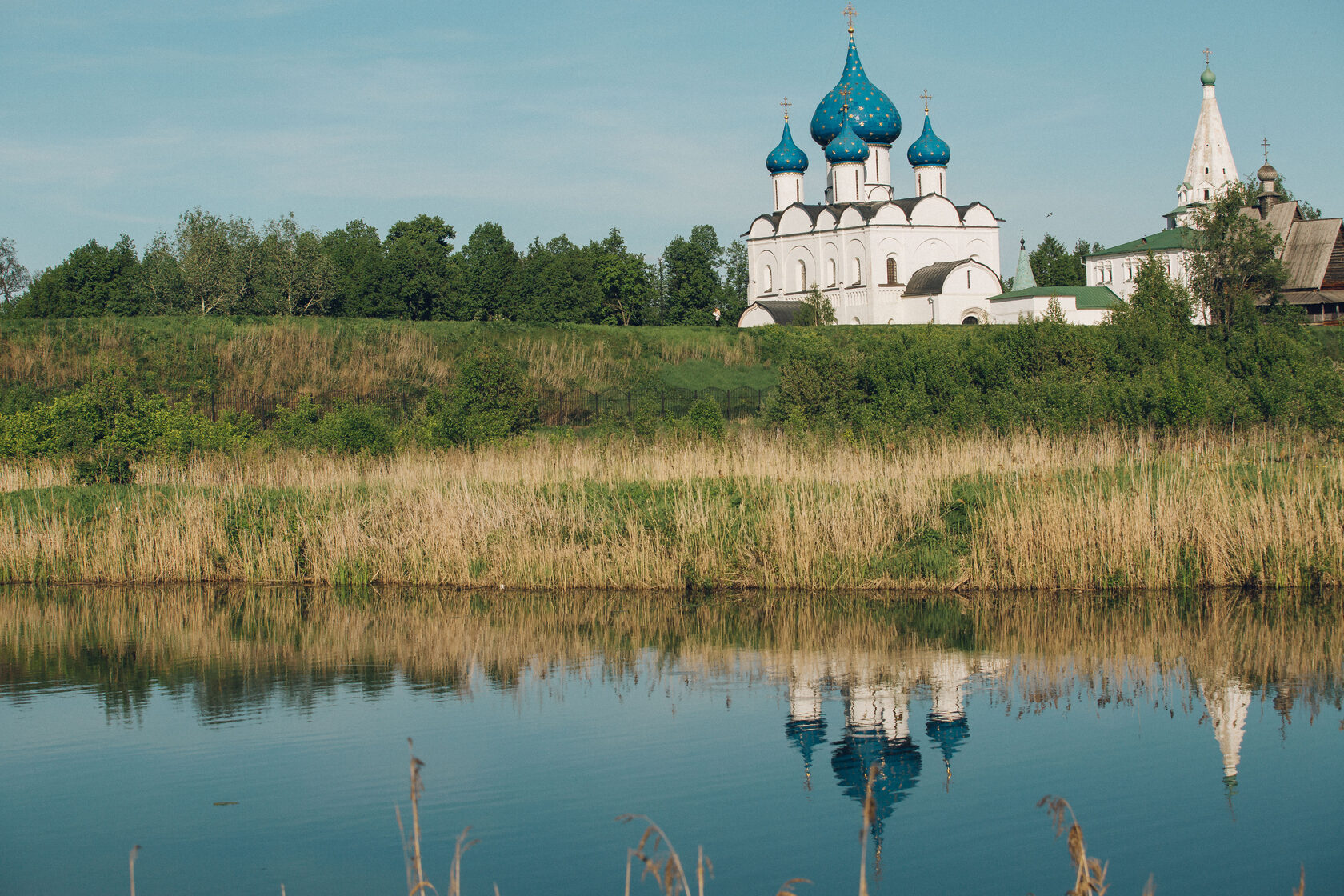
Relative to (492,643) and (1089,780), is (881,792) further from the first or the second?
(492,643)

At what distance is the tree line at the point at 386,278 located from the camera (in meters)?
50.1

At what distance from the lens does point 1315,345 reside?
22.7 metres

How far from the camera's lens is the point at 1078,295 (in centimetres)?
5872

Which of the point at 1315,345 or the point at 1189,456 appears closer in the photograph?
the point at 1189,456

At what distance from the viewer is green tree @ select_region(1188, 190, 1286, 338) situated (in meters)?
42.4

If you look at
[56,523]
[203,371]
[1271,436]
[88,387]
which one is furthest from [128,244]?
[1271,436]

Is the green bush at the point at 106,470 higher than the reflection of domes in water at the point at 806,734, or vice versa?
the green bush at the point at 106,470

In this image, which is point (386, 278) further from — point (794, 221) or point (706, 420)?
point (706, 420)

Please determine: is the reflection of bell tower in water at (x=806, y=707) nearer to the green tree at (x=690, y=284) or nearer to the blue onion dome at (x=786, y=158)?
the blue onion dome at (x=786, y=158)

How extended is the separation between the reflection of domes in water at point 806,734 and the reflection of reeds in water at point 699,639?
3.04 feet

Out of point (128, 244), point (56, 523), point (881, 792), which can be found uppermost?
point (128, 244)

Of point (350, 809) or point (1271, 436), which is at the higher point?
point (1271, 436)

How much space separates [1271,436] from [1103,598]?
5795 millimetres

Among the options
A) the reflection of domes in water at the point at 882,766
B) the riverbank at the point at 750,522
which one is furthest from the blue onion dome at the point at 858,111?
the reflection of domes in water at the point at 882,766
